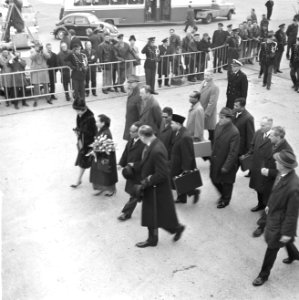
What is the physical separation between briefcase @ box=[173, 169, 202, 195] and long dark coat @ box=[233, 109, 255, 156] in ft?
3.68

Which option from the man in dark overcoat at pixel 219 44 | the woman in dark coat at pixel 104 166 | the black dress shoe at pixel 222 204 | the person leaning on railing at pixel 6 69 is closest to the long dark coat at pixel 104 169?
the woman in dark coat at pixel 104 166

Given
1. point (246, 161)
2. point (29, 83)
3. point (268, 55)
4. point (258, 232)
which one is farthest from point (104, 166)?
point (268, 55)

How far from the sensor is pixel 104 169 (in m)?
7.57

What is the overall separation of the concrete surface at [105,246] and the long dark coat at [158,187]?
546mm

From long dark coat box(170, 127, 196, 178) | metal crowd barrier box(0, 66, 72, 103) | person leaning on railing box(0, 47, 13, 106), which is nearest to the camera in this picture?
long dark coat box(170, 127, 196, 178)

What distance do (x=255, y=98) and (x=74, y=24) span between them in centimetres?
1236

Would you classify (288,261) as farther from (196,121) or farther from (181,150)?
(196,121)

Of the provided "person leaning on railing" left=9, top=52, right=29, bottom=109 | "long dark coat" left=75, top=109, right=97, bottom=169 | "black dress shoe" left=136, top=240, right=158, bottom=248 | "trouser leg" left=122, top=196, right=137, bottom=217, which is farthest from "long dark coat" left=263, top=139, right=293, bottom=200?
"person leaning on railing" left=9, top=52, right=29, bottom=109

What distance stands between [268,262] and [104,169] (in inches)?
124

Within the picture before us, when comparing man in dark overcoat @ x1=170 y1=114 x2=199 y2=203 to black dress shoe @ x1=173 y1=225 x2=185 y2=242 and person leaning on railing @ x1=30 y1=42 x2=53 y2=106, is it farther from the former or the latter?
person leaning on railing @ x1=30 y1=42 x2=53 y2=106

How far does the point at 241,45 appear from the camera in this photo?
1714cm

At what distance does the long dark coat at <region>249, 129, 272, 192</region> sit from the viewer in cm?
684

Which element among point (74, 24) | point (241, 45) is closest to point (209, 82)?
point (241, 45)

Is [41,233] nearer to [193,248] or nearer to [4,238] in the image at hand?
[4,238]
